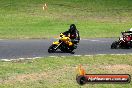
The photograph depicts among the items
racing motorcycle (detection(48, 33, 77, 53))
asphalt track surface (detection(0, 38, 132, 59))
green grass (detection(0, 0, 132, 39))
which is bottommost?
green grass (detection(0, 0, 132, 39))

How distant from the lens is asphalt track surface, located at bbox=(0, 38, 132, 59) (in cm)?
1969

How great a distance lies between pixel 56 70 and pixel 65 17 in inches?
1244

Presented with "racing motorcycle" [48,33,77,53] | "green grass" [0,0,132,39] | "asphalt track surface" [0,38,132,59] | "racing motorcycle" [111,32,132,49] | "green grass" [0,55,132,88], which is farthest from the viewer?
"green grass" [0,0,132,39]

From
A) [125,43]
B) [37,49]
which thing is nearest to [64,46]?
[37,49]

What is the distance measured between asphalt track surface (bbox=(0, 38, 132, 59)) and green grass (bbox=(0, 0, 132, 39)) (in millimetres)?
4910

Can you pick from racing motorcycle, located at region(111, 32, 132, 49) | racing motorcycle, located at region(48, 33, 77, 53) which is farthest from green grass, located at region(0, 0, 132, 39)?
racing motorcycle, located at region(48, 33, 77, 53)

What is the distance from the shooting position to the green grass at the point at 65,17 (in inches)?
1335

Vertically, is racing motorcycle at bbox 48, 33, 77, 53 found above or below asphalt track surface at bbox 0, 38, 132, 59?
above

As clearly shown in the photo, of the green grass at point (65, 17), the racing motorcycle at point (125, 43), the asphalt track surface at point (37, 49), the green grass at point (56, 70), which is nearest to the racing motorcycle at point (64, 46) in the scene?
the asphalt track surface at point (37, 49)

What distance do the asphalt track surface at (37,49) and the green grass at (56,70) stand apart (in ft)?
6.51

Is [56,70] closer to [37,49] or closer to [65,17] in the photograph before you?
[37,49]

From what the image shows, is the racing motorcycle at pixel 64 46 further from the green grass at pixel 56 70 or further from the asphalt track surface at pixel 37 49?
the green grass at pixel 56 70

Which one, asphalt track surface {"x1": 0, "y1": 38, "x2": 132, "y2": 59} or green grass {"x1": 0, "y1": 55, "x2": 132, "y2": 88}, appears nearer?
green grass {"x1": 0, "y1": 55, "x2": 132, "y2": 88}

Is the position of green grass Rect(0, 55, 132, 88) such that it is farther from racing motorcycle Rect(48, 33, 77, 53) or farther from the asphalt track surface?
racing motorcycle Rect(48, 33, 77, 53)
